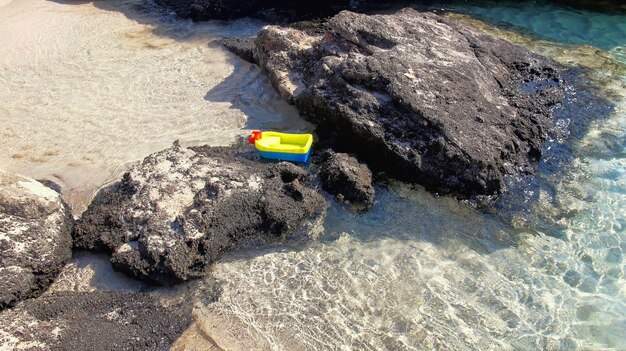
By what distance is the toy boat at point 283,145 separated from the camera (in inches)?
231

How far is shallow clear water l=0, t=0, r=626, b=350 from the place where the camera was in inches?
172

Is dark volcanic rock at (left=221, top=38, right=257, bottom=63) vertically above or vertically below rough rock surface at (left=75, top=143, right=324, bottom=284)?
above

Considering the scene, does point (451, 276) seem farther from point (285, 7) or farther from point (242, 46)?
point (285, 7)

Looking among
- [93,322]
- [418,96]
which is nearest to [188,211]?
[93,322]

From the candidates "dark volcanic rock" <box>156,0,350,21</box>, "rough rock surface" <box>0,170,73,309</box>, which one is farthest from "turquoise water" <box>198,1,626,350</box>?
"dark volcanic rock" <box>156,0,350,21</box>

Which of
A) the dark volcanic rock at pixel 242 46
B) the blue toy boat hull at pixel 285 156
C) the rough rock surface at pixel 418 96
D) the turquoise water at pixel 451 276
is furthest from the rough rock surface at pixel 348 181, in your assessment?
the dark volcanic rock at pixel 242 46

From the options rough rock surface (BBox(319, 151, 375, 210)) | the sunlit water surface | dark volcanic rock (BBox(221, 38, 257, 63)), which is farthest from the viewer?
dark volcanic rock (BBox(221, 38, 257, 63))

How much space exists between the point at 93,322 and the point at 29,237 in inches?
44.1

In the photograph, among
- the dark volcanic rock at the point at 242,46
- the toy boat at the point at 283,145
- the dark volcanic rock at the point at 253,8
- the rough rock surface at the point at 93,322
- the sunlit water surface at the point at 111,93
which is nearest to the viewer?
the rough rock surface at the point at 93,322

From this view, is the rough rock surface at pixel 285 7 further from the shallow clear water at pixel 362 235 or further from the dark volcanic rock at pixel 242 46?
the shallow clear water at pixel 362 235

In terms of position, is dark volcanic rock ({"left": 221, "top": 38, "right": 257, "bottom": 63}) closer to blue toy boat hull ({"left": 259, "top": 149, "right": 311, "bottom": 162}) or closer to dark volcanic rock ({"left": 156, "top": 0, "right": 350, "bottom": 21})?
dark volcanic rock ({"left": 156, "top": 0, "right": 350, "bottom": 21})

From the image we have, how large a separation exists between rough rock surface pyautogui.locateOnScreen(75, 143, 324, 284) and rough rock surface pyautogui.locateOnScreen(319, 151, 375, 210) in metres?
0.23

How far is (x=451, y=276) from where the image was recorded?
4793 millimetres

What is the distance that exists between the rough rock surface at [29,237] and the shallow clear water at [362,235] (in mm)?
205
